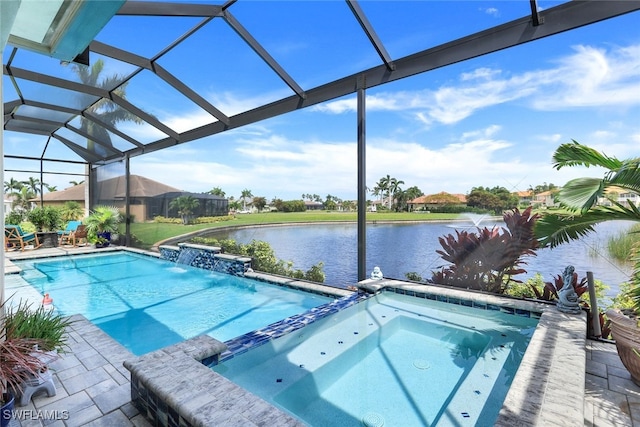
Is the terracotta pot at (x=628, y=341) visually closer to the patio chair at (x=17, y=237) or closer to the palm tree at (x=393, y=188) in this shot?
the palm tree at (x=393, y=188)

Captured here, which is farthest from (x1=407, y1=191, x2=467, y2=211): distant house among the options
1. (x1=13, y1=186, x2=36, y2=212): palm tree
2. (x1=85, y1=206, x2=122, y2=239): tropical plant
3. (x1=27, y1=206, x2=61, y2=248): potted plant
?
(x1=13, y1=186, x2=36, y2=212): palm tree

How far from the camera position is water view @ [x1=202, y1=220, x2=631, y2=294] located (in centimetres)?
366

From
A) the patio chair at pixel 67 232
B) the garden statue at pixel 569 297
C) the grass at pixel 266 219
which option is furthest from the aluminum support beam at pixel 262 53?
the patio chair at pixel 67 232

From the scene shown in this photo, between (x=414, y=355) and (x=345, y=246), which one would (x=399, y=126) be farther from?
(x=414, y=355)

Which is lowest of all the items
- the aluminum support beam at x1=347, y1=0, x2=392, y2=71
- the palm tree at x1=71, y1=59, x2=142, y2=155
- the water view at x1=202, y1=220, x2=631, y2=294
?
the water view at x1=202, y1=220, x2=631, y2=294

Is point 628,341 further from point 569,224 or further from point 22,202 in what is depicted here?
point 22,202

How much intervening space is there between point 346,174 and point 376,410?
5.36m

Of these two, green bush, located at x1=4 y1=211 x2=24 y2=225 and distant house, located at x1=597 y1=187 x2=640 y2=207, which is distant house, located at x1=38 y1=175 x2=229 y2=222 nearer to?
green bush, located at x1=4 y1=211 x2=24 y2=225

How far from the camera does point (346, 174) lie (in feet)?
23.7

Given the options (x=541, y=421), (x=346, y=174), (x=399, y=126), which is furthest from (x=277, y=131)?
(x=541, y=421)

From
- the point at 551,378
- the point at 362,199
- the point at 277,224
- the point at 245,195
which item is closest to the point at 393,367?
the point at 551,378

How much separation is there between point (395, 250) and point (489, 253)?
5.34ft

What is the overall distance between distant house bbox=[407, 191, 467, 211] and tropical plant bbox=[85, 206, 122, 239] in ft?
38.0

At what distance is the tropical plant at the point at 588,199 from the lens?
2529 mm
